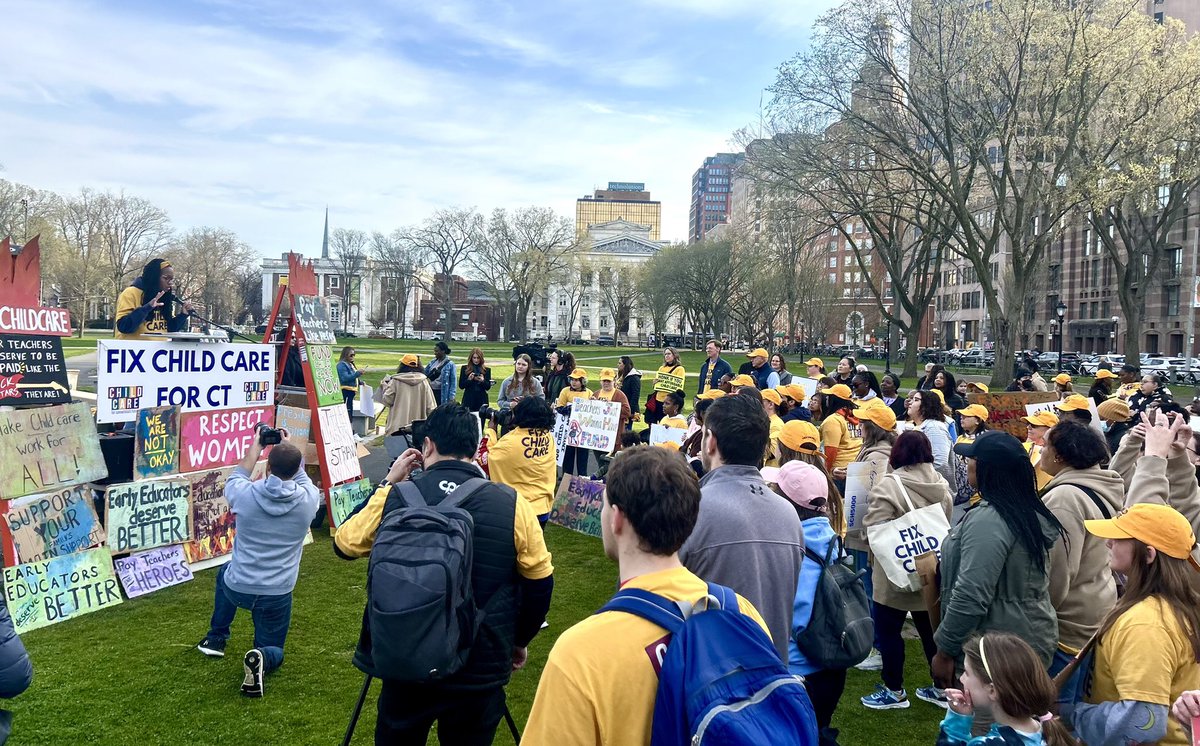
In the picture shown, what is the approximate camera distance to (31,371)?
6395 millimetres

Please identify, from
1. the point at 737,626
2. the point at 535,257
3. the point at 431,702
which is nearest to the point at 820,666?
the point at 431,702

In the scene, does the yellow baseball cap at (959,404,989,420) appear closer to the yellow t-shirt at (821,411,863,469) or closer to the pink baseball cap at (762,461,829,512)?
the yellow t-shirt at (821,411,863,469)

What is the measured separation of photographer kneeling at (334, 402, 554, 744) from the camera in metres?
3.04

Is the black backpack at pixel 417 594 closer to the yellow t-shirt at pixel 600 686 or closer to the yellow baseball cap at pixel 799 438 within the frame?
the yellow t-shirt at pixel 600 686

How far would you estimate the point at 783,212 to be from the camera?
28.4m

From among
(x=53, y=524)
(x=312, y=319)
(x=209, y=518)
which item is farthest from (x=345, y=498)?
(x=53, y=524)

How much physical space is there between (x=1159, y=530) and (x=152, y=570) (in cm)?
722

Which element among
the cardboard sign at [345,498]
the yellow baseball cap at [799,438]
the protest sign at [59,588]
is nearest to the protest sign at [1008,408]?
the yellow baseball cap at [799,438]

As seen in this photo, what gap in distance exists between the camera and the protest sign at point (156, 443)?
704 centimetres

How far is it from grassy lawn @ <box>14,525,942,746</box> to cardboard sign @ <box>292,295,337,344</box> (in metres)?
3.06

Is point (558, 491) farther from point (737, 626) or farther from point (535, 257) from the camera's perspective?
point (535, 257)

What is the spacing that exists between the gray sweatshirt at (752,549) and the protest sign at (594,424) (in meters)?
7.36

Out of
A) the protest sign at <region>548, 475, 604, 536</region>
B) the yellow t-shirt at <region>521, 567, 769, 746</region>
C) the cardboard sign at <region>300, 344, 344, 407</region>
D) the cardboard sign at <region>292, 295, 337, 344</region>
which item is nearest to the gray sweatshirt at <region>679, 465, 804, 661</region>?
the yellow t-shirt at <region>521, 567, 769, 746</region>

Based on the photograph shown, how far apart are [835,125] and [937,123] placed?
3221mm
